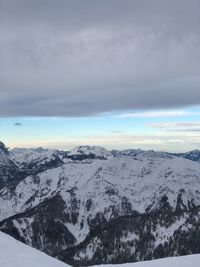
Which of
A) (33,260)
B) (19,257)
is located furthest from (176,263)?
(19,257)

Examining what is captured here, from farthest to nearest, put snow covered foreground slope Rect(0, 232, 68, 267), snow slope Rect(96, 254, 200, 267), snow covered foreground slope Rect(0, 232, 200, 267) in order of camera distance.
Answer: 1. snow slope Rect(96, 254, 200, 267)
2. snow covered foreground slope Rect(0, 232, 200, 267)
3. snow covered foreground slope Rect(0, 232, 68, 267)

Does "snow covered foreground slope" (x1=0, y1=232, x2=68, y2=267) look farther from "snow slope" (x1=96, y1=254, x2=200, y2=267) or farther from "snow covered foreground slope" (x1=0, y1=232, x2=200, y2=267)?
"snow slope" (x1=96, y1=254, x2=200, y2=267)

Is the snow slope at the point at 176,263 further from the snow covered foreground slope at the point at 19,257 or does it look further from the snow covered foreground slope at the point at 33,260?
the snow covered foreground slope at the point at 19,257

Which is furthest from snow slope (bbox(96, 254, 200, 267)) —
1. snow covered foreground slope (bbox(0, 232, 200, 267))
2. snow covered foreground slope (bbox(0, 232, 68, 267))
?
snow covered foreground slope (bbox(0, 232, 68, 267))

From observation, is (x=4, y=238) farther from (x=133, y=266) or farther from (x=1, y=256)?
(x=133, y=266)

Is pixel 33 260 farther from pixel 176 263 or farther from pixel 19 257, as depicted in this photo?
pixel 176 263

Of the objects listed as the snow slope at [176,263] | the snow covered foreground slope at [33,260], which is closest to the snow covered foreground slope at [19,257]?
the snow covered foreground slope at [33,260]

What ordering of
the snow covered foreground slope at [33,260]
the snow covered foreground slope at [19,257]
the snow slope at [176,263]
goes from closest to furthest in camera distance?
the snow covered foreground slope at [19,257], the snow covered foreground slope at [33,260], the snow slope at [176,263]

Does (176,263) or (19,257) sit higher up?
(19,257)
